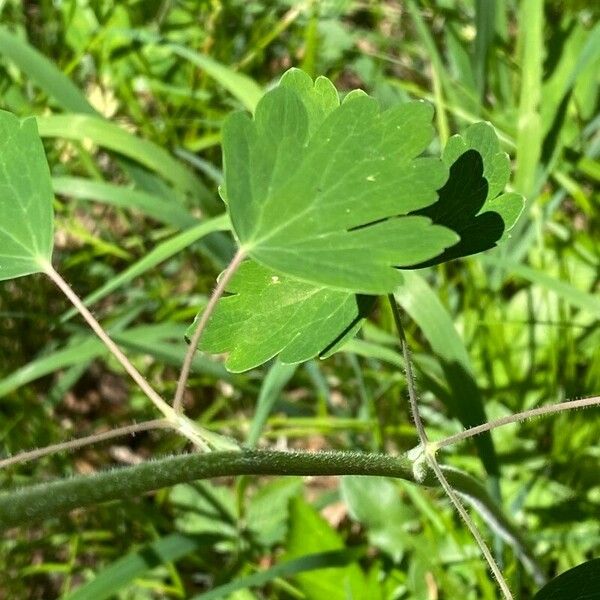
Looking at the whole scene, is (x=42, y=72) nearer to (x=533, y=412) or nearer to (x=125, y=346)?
(x=125, y=346)

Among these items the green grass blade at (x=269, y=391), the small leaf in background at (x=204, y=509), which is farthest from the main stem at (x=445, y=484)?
the small leaf in background at (x=204, y=509)

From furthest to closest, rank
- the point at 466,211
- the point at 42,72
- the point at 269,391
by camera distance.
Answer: the point at 42,72, the point at 269,391, the point at 466,211

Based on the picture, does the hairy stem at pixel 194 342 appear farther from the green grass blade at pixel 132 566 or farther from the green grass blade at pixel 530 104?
the green grass blade at pixel 530 104

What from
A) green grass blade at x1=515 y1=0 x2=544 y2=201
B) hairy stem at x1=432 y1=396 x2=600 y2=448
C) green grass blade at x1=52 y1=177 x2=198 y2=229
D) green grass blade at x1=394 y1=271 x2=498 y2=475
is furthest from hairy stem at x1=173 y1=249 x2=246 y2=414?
green grass blade at x1=515 y1=0 x2=544 y2=201

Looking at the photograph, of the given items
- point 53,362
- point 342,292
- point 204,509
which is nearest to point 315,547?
point 204,509

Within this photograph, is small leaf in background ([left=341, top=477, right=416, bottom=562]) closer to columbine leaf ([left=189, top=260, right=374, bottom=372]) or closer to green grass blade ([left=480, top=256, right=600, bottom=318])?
green grass blade ([left=480, top=256, right=600, bottom=318])

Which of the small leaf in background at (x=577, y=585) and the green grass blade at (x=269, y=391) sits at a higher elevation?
the small leaf in background at (x=577, y=585)
